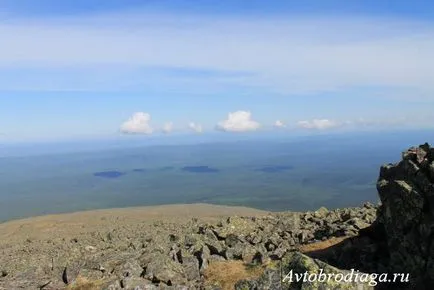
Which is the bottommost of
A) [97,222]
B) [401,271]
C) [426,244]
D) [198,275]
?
[97,222]

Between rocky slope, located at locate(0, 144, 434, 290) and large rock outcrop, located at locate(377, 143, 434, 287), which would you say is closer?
rocky slope, located at locate(0, 144, 434, 290)

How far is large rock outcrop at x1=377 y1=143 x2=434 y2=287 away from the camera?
2414 centimetres

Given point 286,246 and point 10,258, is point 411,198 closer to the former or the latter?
point 286,246

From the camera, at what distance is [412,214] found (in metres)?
25.5

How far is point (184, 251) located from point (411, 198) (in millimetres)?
15917

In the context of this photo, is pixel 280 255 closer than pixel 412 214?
No

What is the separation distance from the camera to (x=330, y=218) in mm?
45562

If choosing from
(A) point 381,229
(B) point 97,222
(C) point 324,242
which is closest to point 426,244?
(A) point 381,229

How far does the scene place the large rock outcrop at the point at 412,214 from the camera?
24141mm

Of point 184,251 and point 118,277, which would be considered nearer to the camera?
point 118,277

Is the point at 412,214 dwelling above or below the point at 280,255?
above

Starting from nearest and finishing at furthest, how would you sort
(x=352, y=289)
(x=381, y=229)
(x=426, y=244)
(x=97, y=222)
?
(x=352, y=289) → (x=426, y=244) → (x=381, y=229) → (x=97, y=222)

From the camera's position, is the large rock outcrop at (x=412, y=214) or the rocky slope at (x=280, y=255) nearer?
the rocky slope at (x=280, y=255)

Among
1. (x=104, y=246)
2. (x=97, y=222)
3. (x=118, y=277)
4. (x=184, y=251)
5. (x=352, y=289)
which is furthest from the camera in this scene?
(x=97, y=222)
